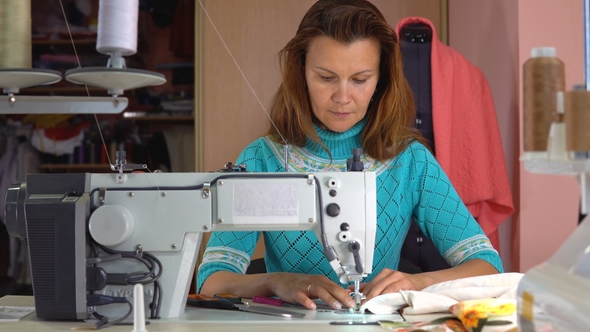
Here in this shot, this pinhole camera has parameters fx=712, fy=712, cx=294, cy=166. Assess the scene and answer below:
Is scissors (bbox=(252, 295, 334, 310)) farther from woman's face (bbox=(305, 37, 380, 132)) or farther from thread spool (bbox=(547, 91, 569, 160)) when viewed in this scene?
thread spool (bbox=(547, 91, 569, 160))

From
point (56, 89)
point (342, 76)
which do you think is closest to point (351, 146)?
point (342, 76)

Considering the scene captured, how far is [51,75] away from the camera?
1.40 meters

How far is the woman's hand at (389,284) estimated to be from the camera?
5.11ft

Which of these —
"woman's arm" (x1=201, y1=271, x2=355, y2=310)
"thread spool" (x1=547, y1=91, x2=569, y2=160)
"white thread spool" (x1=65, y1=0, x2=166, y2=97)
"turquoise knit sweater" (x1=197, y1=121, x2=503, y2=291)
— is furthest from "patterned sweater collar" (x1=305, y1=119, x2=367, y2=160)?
"thread spool" (x1=547, y1=91, x2=569, y2=160)

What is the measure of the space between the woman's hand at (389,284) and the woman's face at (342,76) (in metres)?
0.51

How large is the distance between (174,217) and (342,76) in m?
0.64

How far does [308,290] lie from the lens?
1581 millimetres

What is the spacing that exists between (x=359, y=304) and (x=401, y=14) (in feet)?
7.56

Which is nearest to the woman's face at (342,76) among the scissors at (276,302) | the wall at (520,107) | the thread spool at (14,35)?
the scissors at (276,302)

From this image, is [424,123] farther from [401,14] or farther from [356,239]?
[356,239]

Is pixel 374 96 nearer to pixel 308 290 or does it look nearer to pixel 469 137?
pixel 308 290

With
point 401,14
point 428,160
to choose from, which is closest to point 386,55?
point 428,160

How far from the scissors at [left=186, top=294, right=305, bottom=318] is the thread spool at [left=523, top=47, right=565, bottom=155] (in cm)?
64

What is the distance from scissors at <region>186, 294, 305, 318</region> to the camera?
1490 millimetres
